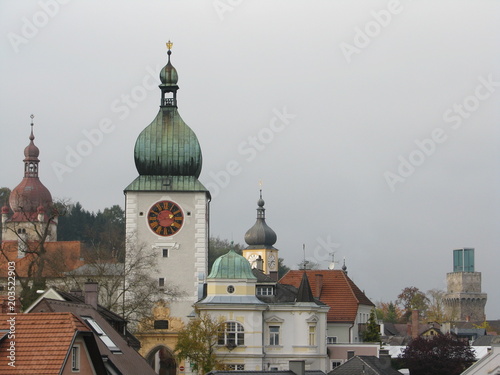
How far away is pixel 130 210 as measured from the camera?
76125mm

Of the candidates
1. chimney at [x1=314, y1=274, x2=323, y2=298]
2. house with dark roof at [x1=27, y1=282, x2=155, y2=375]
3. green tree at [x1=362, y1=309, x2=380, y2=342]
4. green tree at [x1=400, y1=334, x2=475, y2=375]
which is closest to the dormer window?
chimney at [x1=314, y1=274, x2=323, y2=298]

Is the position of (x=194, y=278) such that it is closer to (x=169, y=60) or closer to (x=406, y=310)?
(x=169, y=60)

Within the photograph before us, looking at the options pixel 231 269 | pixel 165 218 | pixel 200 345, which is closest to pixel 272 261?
pixel 165 218

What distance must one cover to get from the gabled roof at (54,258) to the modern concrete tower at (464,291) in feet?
232

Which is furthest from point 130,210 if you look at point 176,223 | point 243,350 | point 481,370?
point 481,370

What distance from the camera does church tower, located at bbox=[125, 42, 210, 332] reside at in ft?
248

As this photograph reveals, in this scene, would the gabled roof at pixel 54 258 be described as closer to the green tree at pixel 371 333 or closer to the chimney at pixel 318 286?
the chimney at pixel 318 286

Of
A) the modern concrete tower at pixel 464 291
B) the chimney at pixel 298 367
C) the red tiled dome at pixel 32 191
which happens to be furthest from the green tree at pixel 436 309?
the chimney at pixel 298 367

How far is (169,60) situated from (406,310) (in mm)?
79216

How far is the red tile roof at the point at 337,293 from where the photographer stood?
256 ft

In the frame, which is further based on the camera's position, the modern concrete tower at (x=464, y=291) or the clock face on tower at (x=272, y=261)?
the modern concrete tower at (x=464, y=291)

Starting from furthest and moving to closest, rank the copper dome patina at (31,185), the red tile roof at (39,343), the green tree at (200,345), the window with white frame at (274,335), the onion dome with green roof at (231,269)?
1. the copper dome patina at (31,185)
2. the window with white frame at (274,335)
3. the onion dome with green roof at (231,269)
4. the green tree at (200,345)
5. the red tile roof at (39,343)

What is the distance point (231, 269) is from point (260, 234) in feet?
216

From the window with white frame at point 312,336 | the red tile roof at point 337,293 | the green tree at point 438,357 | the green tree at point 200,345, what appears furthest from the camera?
the red tile roof at point 337,293
